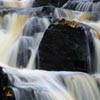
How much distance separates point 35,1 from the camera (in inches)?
695

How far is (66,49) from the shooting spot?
1120 cm

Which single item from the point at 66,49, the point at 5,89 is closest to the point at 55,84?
the point at 5,89

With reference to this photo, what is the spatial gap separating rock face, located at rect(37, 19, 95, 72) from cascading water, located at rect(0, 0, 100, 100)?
33mm

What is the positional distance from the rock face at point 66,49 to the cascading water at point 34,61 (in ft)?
0.11

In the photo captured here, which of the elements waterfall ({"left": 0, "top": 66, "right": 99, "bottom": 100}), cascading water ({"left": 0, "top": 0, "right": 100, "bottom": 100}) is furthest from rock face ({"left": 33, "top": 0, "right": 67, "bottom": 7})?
waterfall ({"left": 0, "top": 66, "right": 99, "bottom": 100})

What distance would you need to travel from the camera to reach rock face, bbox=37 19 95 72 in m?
11.0

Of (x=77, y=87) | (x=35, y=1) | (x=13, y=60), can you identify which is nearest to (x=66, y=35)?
(x=13, y=60)

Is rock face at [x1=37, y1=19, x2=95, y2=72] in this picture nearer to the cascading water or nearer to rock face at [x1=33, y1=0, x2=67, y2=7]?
the cascading water

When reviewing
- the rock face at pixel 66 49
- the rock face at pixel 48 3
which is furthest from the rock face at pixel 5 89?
the rock face at pixel 48 3

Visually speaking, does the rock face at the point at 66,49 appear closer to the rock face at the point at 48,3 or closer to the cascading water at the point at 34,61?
the cascading water at the point at 34,61

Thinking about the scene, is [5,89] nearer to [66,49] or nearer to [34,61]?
[34,61]

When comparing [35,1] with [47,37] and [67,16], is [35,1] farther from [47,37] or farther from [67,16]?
[47,37]

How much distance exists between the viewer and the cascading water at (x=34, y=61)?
8722mm

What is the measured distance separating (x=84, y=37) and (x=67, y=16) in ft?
9.37
